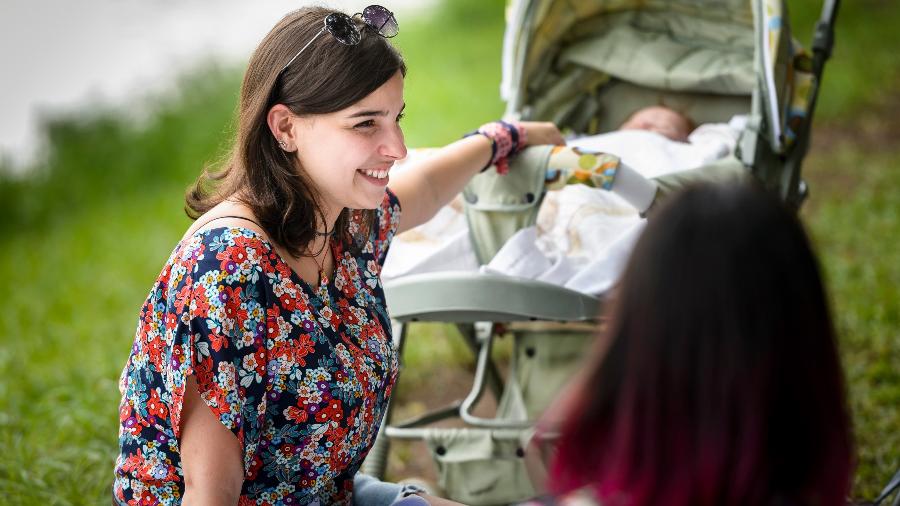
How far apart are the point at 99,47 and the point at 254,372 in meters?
6.93

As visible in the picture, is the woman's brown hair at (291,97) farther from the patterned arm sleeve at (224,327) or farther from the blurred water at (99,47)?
the blurred water at (99,47)

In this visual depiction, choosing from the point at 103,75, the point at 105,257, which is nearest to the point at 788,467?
the point at 105,257

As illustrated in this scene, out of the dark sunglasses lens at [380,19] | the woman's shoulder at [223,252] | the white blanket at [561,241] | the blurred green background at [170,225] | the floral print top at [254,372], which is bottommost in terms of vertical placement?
the blurred green background at [170,225]

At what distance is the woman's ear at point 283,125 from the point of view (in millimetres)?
1727

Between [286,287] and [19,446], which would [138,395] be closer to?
[286,287]

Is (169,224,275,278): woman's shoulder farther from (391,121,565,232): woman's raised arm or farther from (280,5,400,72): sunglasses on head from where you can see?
(391,121,565,232): woman's raised arm

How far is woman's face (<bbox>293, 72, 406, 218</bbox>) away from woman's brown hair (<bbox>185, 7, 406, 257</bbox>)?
0.7 inches

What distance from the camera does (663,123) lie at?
10.7 ft

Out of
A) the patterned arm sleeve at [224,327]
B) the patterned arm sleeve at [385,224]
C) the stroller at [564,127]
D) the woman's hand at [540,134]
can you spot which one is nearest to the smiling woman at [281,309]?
the patterned arm sleeve at [224,327]

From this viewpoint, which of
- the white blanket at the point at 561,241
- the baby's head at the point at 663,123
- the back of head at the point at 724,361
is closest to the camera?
the back of head at the point at 724,361

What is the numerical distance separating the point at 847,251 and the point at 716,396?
3.81m

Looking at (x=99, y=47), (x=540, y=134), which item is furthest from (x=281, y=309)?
(x=99, y=47)

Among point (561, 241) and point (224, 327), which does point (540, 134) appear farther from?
point (224, 327)

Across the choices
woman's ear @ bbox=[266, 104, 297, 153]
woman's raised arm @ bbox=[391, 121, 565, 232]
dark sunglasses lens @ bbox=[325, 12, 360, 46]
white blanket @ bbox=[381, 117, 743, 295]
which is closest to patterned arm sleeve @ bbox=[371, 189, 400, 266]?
woman's raised arm @ bbox=[391, 121, 565, 232]
